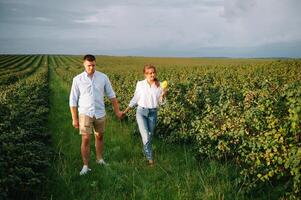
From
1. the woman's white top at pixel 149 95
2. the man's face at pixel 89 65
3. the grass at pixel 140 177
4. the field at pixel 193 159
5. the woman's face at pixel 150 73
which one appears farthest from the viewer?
the woman's white top at pixel 149 95

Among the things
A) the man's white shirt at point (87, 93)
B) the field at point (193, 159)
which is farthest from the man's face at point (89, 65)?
the field at point (193, 159)

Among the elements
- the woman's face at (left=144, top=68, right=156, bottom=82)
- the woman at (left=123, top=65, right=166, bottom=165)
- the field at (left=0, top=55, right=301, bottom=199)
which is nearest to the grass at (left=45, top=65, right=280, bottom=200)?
the field at (left=0, top=55, right=301, bottom=199)

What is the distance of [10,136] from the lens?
259 inches

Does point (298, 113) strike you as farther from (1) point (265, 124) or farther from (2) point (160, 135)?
(2) point (160, 135)

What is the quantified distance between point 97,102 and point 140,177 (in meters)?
1.68

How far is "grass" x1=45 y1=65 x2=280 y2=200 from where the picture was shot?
6145 millimetres

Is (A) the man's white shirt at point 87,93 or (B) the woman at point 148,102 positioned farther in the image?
(B) the woman at point 148,102

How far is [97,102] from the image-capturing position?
7660 mm

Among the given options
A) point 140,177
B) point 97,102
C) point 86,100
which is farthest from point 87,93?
point 140,177

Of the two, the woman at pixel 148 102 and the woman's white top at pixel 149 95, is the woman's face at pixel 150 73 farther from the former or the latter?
the woman's white top at pixel 149 95

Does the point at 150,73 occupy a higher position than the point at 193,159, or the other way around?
the point at 150,73

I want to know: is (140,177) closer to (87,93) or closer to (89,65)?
(87,93)

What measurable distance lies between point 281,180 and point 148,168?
2.75 metres

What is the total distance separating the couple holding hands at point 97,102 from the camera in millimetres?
7547
